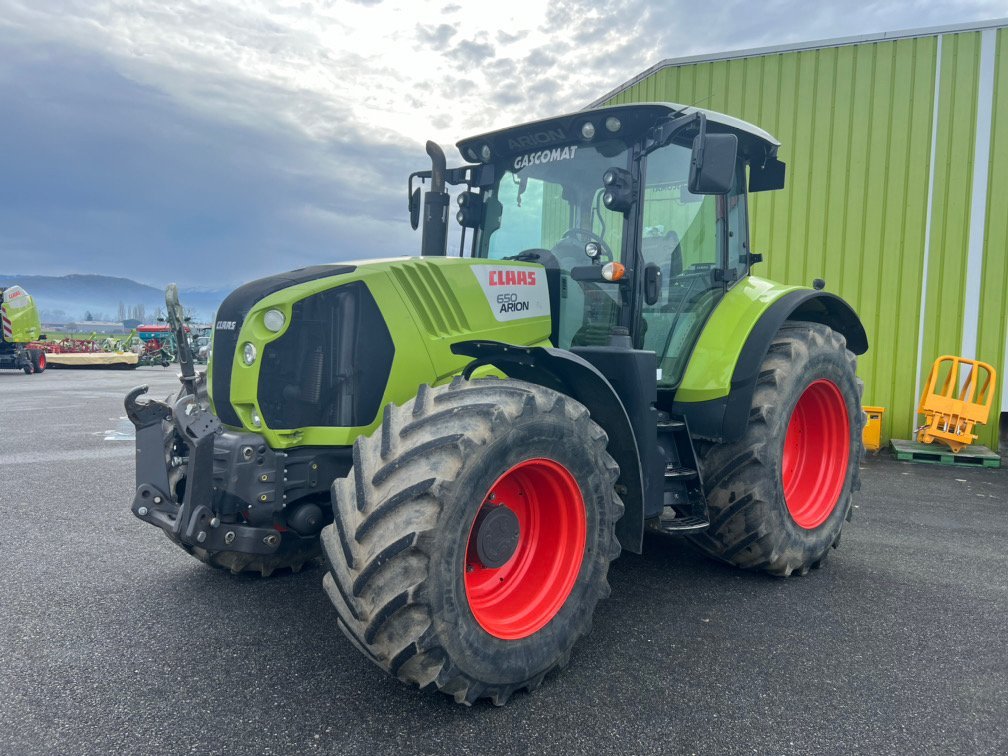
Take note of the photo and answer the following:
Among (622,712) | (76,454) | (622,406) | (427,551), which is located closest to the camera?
(427,551)

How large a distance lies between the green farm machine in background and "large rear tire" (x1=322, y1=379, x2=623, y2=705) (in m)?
20.3

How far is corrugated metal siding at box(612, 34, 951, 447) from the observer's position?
27.2ft

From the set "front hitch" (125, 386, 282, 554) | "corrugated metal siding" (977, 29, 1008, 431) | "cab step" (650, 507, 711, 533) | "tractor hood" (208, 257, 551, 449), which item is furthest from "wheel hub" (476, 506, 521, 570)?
"corrugated metal siding" (977, 29, 1008, 431)

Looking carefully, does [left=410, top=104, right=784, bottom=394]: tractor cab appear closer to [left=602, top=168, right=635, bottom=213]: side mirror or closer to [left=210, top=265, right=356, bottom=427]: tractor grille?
[left=602, top=168, right=635, bottom=213]: side mirror

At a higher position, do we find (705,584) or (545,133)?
(545,133)

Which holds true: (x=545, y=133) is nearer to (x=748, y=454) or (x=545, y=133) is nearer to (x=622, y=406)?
(x=622, y=406)

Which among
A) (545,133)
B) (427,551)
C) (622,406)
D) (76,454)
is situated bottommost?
(76,454)

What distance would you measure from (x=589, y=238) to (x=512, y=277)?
20.2 inches

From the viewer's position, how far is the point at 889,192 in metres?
8.43

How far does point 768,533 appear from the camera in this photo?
3631mm

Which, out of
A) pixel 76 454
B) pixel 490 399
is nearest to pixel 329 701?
pixel 490 399

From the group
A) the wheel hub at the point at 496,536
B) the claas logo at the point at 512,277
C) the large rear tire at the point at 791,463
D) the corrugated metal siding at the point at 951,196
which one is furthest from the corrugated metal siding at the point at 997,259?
the wheel hub at the point at 496,536

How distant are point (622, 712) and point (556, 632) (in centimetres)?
34

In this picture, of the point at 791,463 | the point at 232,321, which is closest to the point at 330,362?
the point at 232,321
